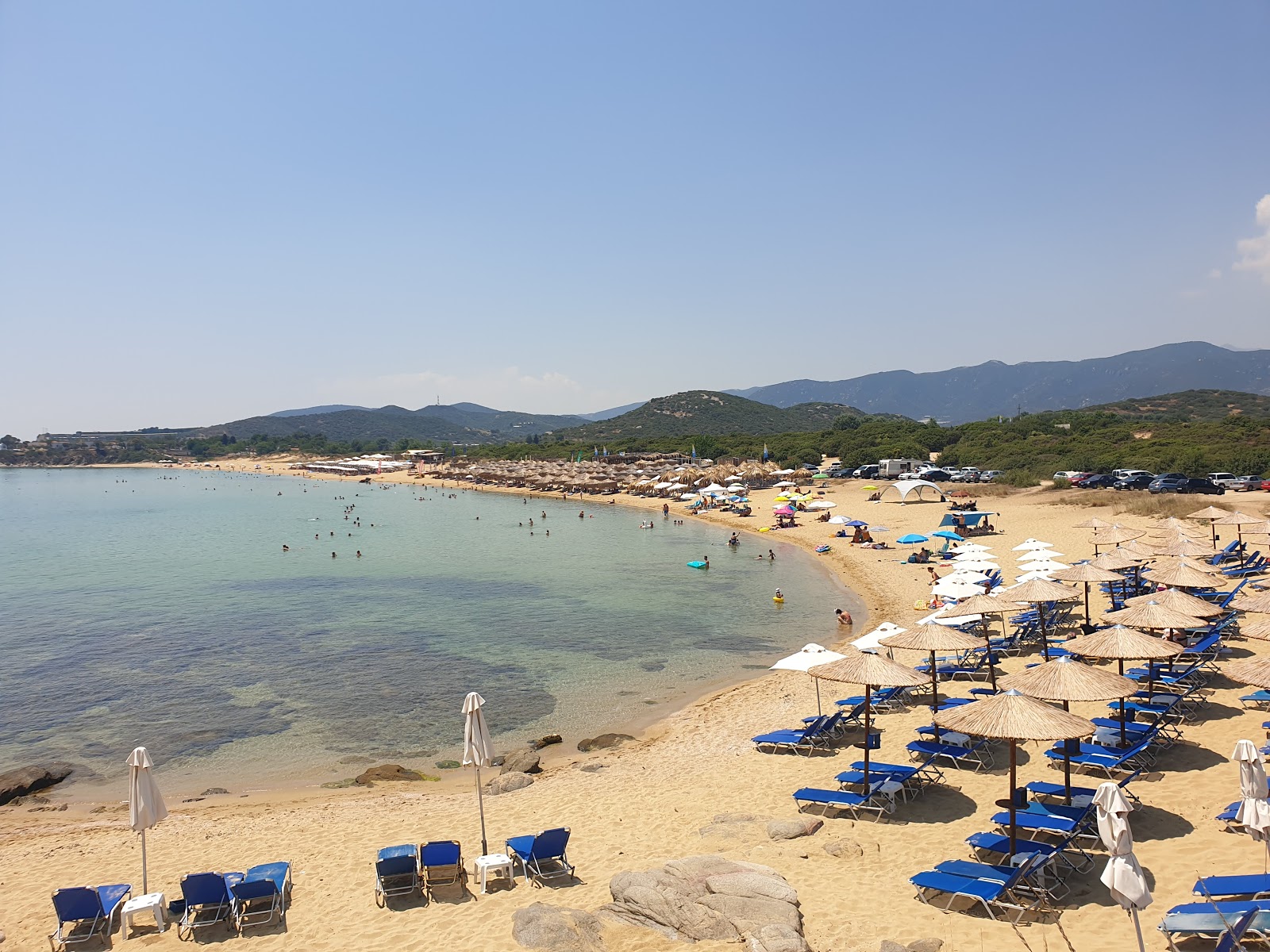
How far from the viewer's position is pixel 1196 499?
3209cm

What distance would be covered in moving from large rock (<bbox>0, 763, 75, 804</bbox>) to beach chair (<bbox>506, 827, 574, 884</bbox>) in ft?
34.0

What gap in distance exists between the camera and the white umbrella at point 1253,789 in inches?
233

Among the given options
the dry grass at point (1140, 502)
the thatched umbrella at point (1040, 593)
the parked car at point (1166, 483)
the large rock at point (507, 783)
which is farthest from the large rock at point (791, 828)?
the parked car at point (1166, 483)

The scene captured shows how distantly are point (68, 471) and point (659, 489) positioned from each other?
524ft

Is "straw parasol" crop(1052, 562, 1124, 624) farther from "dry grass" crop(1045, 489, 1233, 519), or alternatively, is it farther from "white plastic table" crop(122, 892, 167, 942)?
"dry grass" crop(1045, 489, 1233, 519)

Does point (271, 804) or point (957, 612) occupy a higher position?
point (957, 612)

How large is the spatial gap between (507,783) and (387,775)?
97.2 inches

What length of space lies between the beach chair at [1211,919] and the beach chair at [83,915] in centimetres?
980

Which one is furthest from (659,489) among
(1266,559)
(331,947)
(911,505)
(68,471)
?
(68,471)

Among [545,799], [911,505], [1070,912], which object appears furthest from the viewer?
[911,505]

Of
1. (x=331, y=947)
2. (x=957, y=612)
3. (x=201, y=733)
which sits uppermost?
(x=957, y=612)

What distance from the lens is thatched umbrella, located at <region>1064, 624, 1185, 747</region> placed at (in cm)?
951

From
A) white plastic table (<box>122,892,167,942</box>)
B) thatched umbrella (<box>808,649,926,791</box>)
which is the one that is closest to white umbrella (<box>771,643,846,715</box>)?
thatched umbrella (<box>808,649,926,791</box>)

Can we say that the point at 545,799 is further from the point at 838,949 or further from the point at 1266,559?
the point at 1266,559
